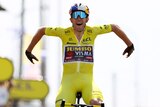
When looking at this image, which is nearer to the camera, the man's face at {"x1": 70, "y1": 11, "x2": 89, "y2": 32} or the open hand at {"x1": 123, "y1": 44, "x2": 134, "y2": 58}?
the man's face at {"x1": 70, "y1": 11, "x2": 89, "y2": 32}

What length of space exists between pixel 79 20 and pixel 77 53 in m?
0.61

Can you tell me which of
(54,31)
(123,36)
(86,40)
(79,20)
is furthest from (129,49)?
(54,31)

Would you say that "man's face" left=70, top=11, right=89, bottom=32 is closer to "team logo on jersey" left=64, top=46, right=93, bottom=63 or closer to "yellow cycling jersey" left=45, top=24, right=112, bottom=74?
"yellow cycling jersey" left=45, top=24, right=112, bottom=74

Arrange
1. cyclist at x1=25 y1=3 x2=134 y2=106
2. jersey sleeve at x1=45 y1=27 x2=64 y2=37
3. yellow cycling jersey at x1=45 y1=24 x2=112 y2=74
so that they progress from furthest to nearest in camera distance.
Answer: jersey sleeve at x1=45 y1=27 x2=64 y2=37
yellow cycling jersey at x1=45 y1=24 x2=112 y2=74
cyclist at x1=25 y1=3 x2=134 y2=106

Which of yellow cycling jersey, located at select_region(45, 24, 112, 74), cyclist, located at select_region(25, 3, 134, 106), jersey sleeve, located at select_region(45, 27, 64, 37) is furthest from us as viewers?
jersey sleeve, located at select_region(45, 27, 64, 37)

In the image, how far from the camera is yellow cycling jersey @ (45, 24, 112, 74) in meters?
11.8

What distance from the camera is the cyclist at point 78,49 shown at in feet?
38.4

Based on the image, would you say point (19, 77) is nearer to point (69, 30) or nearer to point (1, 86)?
point (1, 86)

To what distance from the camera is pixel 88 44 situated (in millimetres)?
11852

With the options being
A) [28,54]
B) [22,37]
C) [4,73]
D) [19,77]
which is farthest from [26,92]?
[28,54]

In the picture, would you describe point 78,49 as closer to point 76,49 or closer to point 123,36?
point 76,49

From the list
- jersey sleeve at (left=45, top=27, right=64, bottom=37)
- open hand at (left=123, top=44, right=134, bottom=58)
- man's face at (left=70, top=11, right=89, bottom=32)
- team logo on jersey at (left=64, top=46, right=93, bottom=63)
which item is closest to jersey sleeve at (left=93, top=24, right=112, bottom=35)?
man's face at (left=70, top=11, right=89, bottom=32)

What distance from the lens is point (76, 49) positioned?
11.8 meters

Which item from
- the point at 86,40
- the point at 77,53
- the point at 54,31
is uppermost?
the point at 54,31
